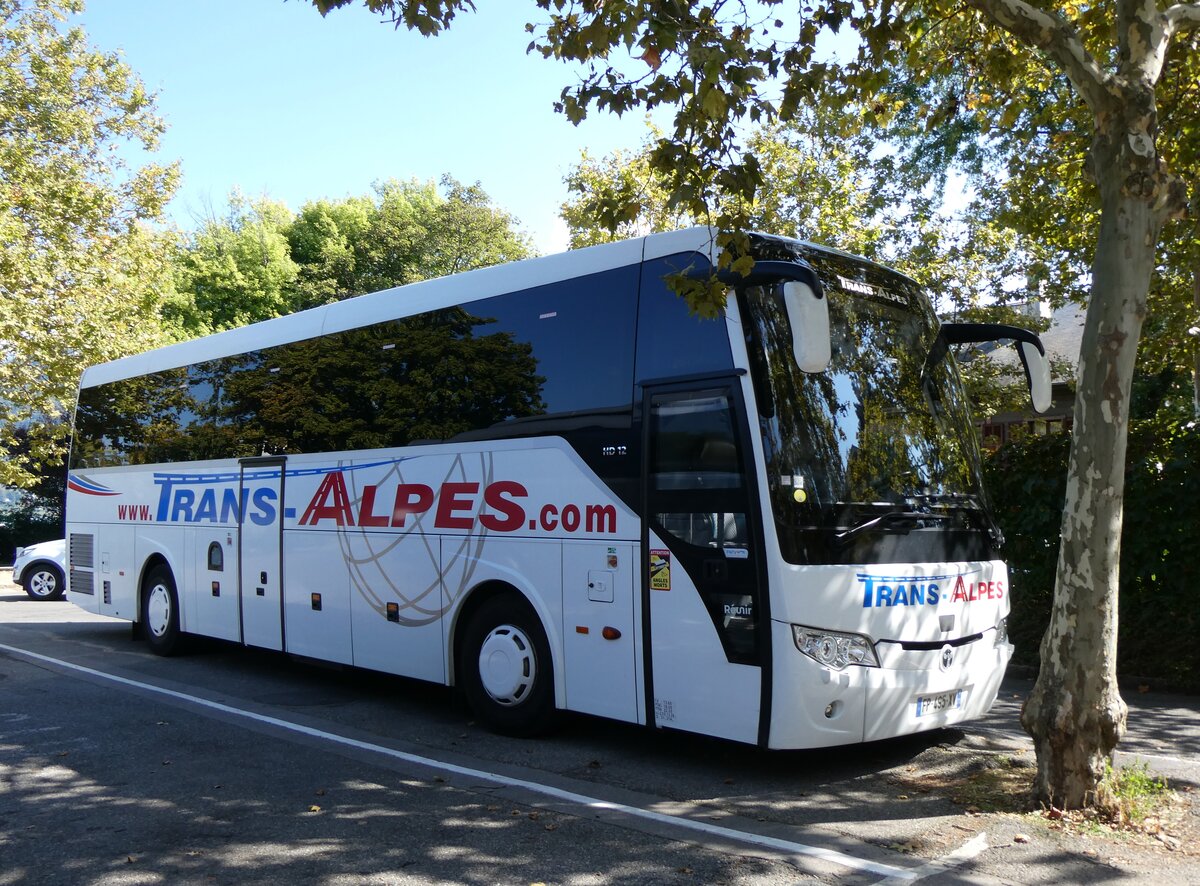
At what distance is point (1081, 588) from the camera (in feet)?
18.9

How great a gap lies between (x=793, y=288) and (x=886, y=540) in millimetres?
1711

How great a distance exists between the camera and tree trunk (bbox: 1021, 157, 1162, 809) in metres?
5.68

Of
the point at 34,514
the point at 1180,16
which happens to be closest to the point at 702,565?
the point at 1180,16

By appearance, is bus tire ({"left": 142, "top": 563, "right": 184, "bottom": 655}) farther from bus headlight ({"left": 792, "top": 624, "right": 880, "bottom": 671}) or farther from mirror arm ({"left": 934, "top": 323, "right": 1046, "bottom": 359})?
mirror arm ({"left": 934, "top": 323, "right": 1046, "bottom": 359})

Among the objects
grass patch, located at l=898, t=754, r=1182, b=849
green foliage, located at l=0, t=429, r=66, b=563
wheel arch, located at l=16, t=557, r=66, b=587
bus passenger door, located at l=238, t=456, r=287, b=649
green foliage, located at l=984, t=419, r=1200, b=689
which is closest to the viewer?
grass patch, located at l=898, t=754, r=1182, b=849

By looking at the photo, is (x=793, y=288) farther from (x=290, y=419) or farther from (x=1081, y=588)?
(x=290, y=419)

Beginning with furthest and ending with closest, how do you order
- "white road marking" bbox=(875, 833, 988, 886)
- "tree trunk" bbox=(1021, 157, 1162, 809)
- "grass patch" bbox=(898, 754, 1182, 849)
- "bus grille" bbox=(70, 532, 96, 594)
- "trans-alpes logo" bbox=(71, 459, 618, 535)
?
"bus grille" bbox=(70, 532, 96, 594), "trans-alpes logo" bbox=(71, 459, 618, 535), "tree trunk" bbox=(1021, 157, 1162, 809), "grass patch" bbox=(898, 754, 1182, 849), "white road marking" bbox=(875, 833, 988, 886)

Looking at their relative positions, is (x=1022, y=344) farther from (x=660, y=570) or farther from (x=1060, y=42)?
(x=660, y=570)

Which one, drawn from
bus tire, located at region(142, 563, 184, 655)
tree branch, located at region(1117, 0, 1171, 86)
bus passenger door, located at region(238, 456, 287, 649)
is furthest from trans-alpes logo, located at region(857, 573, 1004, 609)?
bus tire, located at region(142, 563, 184, 655)

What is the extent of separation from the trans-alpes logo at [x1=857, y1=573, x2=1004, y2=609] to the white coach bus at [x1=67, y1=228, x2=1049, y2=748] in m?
0.02

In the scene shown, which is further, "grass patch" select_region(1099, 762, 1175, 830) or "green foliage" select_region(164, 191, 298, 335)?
"green foliage" select_region(164, 191, 298, 335)

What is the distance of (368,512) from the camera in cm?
929

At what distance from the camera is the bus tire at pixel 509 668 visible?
7.65 meters

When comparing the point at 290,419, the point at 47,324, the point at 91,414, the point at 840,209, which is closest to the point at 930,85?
the point at 840,209
